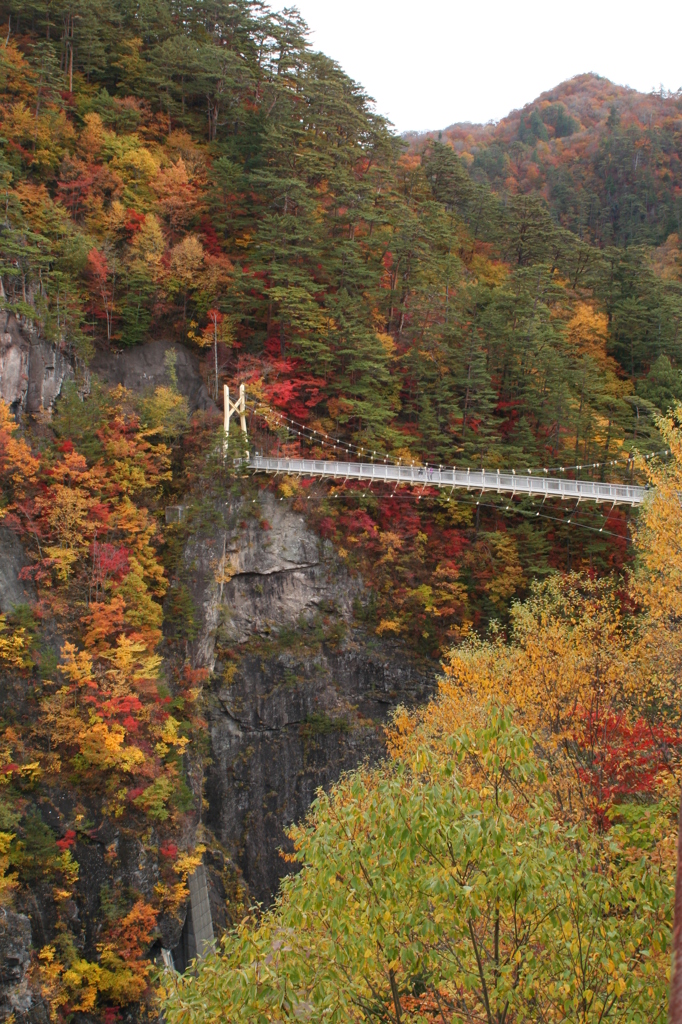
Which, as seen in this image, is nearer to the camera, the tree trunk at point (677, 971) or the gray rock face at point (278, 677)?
the tree trunk at point (677, 971)

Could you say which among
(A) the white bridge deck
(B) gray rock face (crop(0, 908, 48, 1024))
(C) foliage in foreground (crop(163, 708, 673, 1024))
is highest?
(A) the white bridge deck

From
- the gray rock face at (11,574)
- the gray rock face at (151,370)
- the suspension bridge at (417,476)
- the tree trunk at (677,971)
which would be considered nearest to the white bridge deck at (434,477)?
the suspension bridge at (417,476)

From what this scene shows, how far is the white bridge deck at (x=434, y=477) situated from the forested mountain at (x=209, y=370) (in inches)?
35.7

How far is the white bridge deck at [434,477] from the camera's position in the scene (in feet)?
Answer: 67.2

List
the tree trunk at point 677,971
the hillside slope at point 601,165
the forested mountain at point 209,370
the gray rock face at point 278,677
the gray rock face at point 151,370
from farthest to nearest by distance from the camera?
the hillside slope at point 601,165 < the gray rock face at point 151,370 < the gray rock face at point 278,677 < the forested mountain at point 209,370 < the tree trunk at point 677,971

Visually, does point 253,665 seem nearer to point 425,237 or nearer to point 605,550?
point 605,550

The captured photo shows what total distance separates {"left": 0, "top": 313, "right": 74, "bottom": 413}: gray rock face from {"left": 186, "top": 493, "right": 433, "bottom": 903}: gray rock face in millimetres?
5786

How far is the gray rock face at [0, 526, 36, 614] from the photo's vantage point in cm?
1617

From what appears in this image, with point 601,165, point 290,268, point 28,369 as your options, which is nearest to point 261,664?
point 28,369

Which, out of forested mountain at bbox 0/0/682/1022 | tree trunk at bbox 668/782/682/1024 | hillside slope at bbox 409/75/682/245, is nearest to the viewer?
tree trunk at bbox 668/782/682/1024

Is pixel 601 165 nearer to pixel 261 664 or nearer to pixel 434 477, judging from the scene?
pixel 434 477

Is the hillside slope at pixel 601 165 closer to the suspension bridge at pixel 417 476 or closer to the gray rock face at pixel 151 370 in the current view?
the suspension bridge at pixel 417 476

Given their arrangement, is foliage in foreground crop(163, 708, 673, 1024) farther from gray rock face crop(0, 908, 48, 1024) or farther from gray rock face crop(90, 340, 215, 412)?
gray rock face crop(90, 340, 215, 412)

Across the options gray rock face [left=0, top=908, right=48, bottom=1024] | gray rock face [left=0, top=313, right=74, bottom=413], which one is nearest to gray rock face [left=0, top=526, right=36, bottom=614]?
gray rock face [left=0, top=313, right=74, bottom=413]
